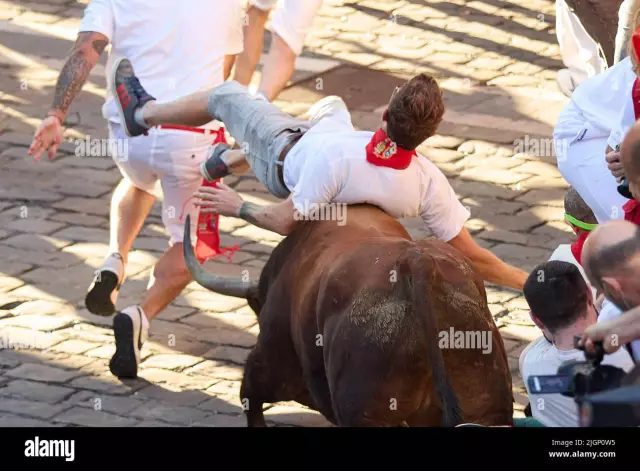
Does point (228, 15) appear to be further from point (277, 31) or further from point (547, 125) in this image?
point (547, 125)

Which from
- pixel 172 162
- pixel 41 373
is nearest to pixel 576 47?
pixel 172 162

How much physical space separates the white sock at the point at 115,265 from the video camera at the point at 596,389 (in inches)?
143

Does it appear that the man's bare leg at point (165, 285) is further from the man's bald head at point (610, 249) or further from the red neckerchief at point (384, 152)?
the man's bald head at point (610, 249)

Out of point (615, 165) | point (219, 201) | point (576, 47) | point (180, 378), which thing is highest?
point (576, 47)

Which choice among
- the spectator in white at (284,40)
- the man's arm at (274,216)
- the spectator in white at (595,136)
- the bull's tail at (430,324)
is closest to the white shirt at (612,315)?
the bull's tail at (430,324)

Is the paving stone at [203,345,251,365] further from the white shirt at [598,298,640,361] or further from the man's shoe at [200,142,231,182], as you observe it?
the white shirt at [598,298,640,361]

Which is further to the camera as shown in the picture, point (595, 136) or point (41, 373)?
point (41, 373)

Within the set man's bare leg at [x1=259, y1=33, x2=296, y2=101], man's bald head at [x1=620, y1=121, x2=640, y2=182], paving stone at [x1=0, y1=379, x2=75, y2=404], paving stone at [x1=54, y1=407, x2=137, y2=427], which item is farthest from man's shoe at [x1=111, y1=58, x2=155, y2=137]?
man's bald head at [x1=620, y1=121, x2=640, y2=182]

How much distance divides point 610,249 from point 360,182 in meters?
2.00

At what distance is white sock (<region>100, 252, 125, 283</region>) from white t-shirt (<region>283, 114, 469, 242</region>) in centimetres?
173

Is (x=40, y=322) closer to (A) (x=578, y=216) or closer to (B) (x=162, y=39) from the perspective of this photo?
(B) (x=162, y=39)

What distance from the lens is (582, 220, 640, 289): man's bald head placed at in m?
5.21

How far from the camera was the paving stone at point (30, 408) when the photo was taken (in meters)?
7.82

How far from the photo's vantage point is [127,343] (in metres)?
8.30
